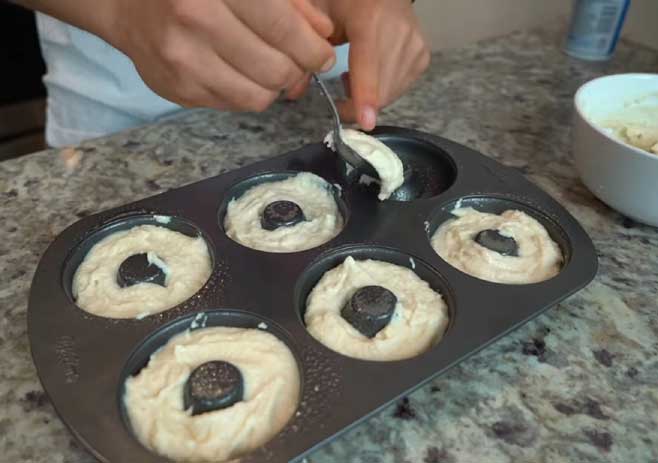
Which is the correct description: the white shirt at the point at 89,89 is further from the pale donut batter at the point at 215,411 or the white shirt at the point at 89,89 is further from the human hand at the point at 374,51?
the pale donut batter at the point at 215,411

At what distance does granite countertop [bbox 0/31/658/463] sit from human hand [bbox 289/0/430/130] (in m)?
0.18

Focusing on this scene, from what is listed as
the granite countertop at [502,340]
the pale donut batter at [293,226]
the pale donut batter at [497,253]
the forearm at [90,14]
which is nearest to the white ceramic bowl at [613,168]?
the granite countertop at [502,340]

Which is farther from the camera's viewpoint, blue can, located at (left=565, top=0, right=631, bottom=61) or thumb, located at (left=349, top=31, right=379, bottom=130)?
blue can, located at (left=565, top=0, right=631, bottom=61)

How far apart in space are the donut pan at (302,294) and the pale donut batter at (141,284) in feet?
0.07

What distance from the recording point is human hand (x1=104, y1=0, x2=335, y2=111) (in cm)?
90

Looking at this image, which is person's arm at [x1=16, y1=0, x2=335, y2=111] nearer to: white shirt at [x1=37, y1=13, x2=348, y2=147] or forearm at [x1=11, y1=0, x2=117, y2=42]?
forearm at [x1=11, y1=0, x2=117, y2=42]

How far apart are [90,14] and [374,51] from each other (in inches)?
19.8

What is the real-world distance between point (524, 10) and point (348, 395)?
1973 mm

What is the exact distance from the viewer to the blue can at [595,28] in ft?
5.59

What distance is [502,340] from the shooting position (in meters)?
0.93

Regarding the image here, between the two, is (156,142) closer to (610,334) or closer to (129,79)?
(129,79)

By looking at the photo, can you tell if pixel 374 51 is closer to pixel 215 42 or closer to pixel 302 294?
pixel 215 42

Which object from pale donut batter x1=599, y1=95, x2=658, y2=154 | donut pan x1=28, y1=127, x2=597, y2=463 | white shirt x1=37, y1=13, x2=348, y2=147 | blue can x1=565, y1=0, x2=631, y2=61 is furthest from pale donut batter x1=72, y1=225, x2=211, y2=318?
blue can x1=565, y1=0, x2=631, y2=61

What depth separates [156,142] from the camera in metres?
1.37
